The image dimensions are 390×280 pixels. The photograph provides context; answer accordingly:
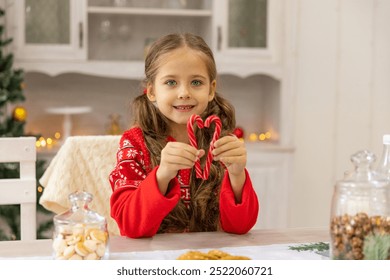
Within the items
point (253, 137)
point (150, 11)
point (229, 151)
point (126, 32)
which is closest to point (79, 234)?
point (229, 151)

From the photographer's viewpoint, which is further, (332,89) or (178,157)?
(332,89)

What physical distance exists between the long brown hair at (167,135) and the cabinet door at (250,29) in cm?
→ 204

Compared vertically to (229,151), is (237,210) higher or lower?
lower

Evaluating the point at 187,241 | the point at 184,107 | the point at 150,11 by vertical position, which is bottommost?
the point at 187,241

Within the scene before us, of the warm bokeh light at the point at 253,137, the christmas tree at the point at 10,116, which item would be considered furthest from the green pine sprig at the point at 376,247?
the warm bokeh light at the point at 253,137

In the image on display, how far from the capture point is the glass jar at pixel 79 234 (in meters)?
1.18

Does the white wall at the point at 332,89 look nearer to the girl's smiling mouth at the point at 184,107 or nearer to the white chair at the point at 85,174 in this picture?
the white chair at the point at 85,174

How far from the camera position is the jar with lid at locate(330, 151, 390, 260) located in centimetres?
112

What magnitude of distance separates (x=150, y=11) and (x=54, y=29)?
513 mm

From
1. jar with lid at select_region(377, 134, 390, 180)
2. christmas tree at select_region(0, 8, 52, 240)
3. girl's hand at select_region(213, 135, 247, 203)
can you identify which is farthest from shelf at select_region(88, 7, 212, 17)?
jar with lid at select_region(377, 134, 390, 180)

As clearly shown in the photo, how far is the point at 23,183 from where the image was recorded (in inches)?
70.8

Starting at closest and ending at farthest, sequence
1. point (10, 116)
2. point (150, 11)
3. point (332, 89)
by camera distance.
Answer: point (10, 116), point (150, 11), point (332, 89)

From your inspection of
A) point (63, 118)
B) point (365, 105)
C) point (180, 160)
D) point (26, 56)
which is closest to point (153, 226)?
point (180, 160)

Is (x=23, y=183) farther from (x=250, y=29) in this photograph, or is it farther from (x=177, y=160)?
(x=250, y=29)
